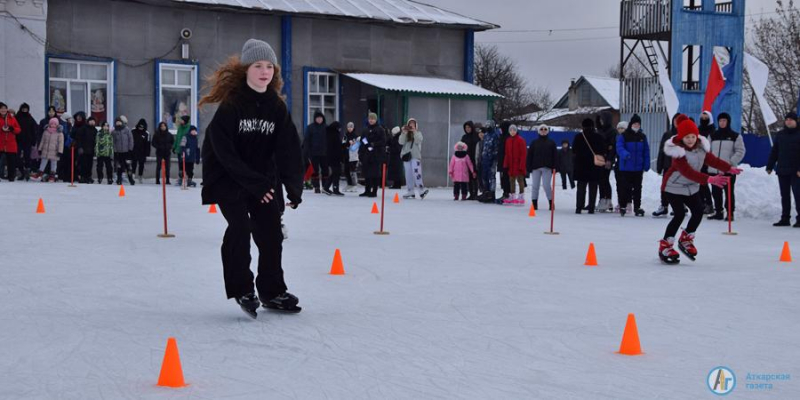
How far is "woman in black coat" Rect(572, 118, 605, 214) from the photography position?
1948 centimetres

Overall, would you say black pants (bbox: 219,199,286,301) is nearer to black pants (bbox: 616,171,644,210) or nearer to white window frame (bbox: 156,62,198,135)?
black pants (bbox: 616,171,644,210)

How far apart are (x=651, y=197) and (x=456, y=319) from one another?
48.4ft

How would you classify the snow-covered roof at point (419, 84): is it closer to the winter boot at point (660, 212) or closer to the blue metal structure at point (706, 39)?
the blue metal structure at point (706, 39)

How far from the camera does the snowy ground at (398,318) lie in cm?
556

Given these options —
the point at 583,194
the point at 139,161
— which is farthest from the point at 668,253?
the point at 139,161

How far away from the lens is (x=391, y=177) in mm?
29406

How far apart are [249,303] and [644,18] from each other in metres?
30.4

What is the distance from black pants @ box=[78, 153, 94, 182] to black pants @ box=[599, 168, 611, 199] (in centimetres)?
1242

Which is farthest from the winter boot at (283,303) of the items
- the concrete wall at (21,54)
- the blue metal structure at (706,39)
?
the blue metal structure at (706,39)

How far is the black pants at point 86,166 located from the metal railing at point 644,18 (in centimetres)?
1838

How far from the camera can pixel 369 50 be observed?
3244 centimetres

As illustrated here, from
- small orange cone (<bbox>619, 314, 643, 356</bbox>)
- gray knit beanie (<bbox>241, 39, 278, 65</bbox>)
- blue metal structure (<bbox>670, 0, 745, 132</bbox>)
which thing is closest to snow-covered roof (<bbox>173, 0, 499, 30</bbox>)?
blue metal structure (<bbox>670, 0, 745, 132</bbox>)

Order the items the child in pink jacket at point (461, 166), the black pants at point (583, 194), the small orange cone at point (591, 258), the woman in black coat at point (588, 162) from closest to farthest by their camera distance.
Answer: the small orange cone at point (591, 258) < the woman in black coat at point (588, 162) < the black pants at point (583, 194) < the child in pink jacket at point (461, 166)

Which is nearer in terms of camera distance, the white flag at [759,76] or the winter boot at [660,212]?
the winter boot at [660,212]
